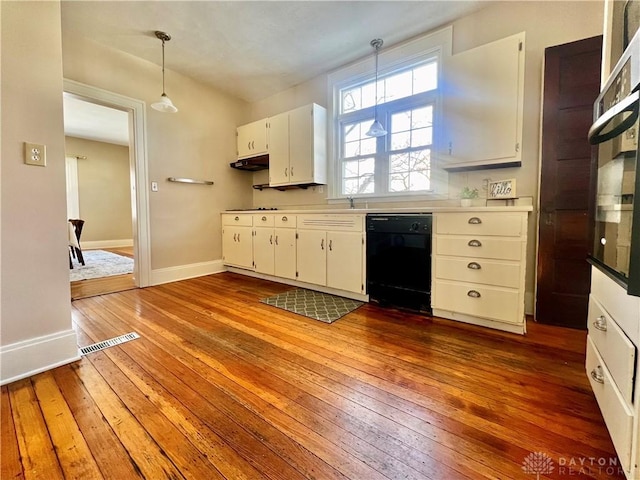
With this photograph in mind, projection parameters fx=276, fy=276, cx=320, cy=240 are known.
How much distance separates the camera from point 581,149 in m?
2.04

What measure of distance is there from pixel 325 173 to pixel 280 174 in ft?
2.06

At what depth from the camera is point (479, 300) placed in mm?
2066

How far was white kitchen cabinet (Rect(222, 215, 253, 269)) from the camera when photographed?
12.4 ft

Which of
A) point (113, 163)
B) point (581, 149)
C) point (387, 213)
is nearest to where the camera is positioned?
point (581, 149)

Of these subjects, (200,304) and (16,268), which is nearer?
(16,268)

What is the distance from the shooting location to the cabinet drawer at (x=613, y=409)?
80 centimetres

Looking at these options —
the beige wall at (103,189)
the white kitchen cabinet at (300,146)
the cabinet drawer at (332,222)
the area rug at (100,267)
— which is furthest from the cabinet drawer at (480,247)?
the beige wall at (103,189)

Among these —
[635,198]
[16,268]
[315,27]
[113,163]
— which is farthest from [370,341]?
[113,163]

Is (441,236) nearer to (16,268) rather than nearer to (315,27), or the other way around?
(315,27)

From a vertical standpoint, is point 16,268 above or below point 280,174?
below

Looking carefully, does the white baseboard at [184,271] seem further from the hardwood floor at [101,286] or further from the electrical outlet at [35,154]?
the electrical outlet at [35,154]

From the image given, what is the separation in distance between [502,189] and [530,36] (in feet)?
4.12

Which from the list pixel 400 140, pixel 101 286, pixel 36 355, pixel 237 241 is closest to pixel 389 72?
pixel 400 140

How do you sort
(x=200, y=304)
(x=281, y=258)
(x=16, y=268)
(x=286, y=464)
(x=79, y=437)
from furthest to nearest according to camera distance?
(x=281, y=258) < (x=200, y=304) < (x=16, y=268) < (x=79, y=437) < (x=286, y=464)
